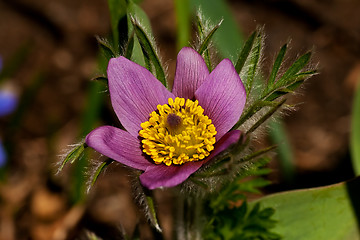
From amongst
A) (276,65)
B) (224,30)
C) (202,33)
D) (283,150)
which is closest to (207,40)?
(202,33)

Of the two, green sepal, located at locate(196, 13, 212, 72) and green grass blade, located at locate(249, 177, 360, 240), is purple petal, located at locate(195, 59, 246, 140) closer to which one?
green sepal, located at locate(196, 13, 212, 72)

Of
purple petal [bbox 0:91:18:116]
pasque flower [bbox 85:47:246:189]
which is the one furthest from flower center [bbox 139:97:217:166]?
purple petal [bbox 0:91:18:116]

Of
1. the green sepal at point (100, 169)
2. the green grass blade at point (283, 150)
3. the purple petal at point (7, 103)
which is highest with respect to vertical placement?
the green sepal at point (100, 169)

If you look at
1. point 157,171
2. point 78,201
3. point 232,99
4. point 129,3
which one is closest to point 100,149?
point 157,171

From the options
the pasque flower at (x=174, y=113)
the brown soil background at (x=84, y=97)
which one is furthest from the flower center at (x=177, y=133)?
the brown soil background at (x=84, y=97)

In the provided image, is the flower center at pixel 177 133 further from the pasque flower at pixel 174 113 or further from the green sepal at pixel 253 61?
the green sepal at pixel 253 61

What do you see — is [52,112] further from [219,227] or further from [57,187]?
[219,227]
